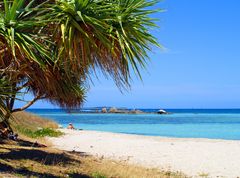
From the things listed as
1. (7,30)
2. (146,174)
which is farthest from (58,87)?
(146,174)

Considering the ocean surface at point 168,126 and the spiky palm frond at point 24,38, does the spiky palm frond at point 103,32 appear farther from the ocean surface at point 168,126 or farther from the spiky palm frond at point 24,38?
the ocean surface at point 168,126

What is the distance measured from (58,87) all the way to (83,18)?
3240mm

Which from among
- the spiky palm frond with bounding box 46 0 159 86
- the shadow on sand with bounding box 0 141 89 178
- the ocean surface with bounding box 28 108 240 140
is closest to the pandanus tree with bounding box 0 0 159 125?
the spiky palm frond with bounding box 46 0 159 86

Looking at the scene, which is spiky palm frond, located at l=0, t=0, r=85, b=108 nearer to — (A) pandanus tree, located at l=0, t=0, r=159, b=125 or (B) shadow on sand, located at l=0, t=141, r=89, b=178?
(A) pandanus tree, located at l=0, t=0, r=159, b=125

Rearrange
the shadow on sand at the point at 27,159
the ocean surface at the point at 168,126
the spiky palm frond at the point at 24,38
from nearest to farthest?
1. the spiky palm frond at the point at 24,38
2. the shadow on sand at the point at 27,159
3. the ocean surface at the point at 168,126

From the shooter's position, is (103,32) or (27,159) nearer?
(103,32)

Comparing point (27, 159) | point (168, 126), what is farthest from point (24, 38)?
point (168, 126)

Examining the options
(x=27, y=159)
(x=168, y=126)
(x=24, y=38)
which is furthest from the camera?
(x=168, y=126)

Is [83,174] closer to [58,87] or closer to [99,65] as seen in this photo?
[58,87]

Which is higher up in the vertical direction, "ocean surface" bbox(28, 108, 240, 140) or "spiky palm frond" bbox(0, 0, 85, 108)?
"spiky palm frond" bbox(0, 0, 85, 108)

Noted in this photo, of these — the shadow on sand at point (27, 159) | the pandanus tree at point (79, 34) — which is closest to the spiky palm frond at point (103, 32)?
the pandanus tree at point (79, 34)

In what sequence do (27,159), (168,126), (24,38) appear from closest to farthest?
(24,38) < (27,159) < (168,126)

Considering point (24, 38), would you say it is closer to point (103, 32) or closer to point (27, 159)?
point (103, 32)

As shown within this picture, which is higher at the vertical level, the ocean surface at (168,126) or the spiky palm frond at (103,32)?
the spiky palm frond at (103,32)
